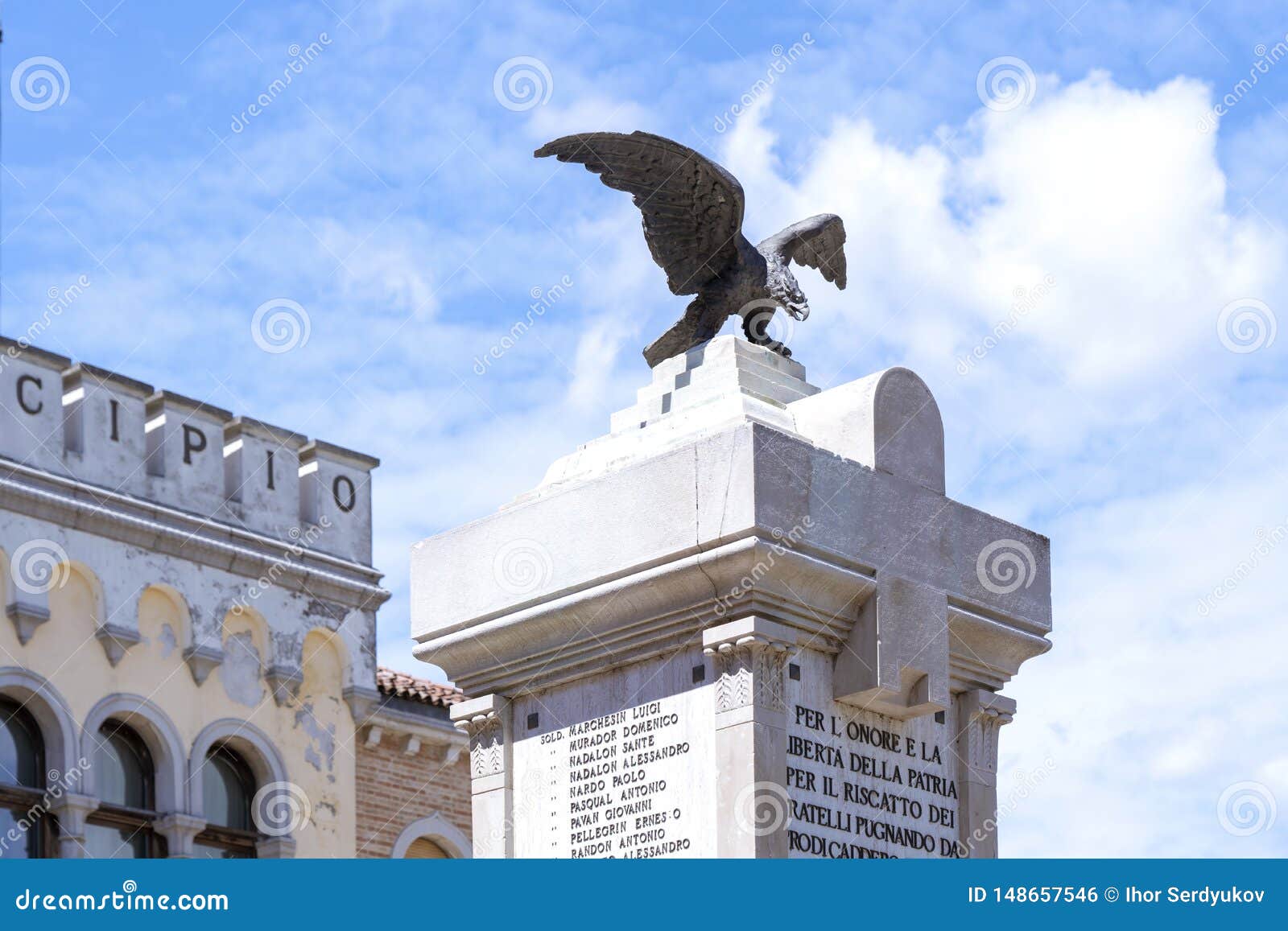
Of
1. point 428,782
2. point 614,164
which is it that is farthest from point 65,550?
point 614,164

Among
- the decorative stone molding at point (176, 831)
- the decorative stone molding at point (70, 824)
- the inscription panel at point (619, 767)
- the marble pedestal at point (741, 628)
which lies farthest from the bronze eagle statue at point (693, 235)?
the decorative stone molding at point (176, 831)

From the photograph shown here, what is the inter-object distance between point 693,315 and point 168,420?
12.8 m

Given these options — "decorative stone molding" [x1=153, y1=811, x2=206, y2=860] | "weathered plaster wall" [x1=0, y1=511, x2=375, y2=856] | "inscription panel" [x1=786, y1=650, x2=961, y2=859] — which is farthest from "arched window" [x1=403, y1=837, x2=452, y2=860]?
"inscription panel" [x1=786, y1=650, x2=961, y2=859]

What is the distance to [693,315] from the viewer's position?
10.0m

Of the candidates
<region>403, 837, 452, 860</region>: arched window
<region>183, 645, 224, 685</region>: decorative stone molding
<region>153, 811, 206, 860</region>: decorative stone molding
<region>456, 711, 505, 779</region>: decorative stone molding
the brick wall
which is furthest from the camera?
<region>403, 837, 452, 860</region>: arched window

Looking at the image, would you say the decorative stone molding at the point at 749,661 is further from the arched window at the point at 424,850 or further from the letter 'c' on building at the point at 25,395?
the arched window at the point at 424,850

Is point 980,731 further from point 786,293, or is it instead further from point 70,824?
point 70,824

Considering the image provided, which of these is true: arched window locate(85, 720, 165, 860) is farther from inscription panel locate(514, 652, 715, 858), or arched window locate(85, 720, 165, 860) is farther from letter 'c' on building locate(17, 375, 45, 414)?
inscription panel locate(514, 652, 715, 858)

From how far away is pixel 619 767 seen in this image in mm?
9047

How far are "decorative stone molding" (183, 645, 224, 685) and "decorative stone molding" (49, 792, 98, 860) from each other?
6.52 ft

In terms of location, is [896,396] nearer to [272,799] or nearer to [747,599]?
[747,599]

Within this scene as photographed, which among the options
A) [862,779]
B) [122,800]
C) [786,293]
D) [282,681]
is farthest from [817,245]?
[282,681]

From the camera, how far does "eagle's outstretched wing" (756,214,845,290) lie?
1019 cm

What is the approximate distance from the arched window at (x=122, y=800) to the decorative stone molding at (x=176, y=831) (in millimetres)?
92
